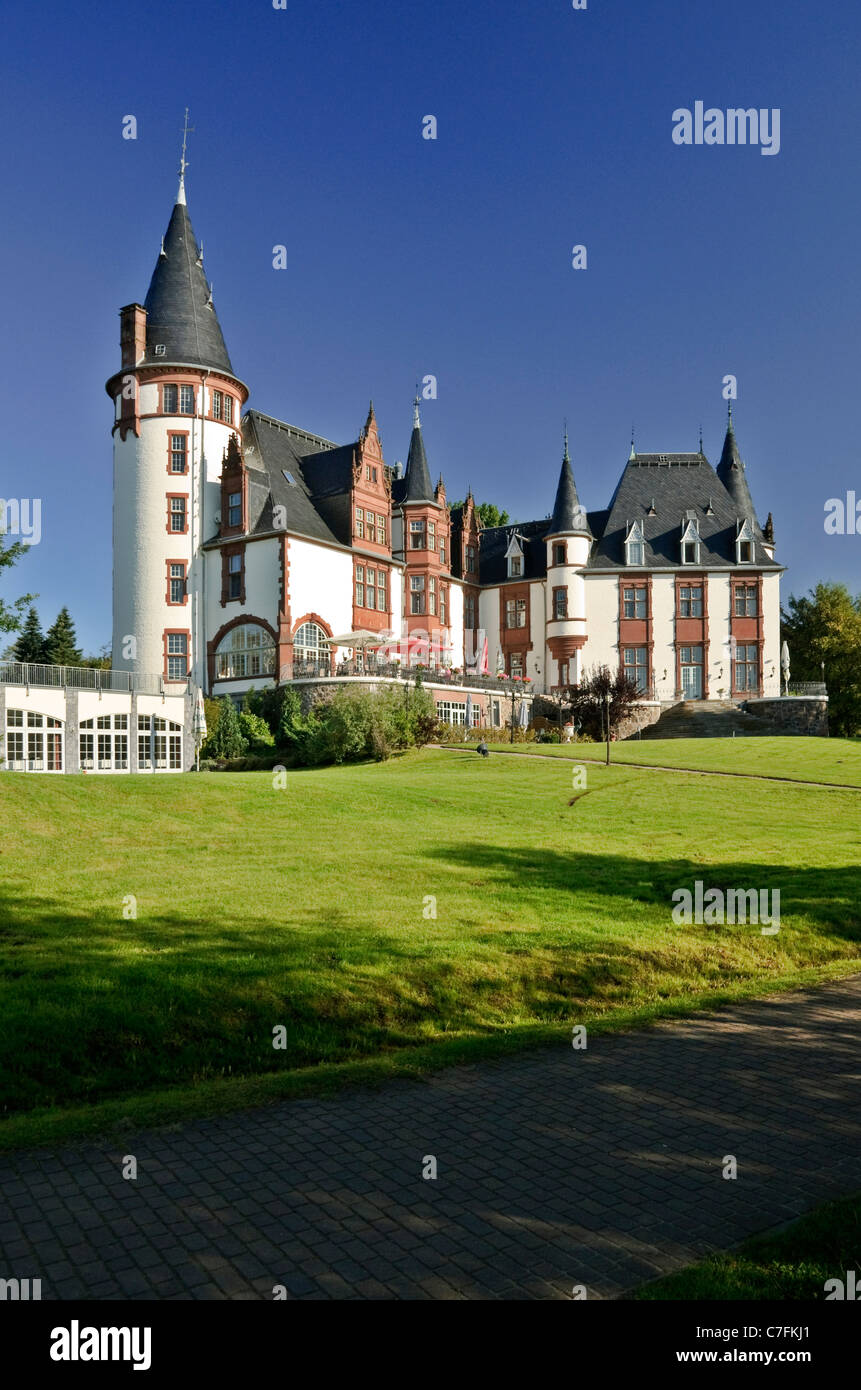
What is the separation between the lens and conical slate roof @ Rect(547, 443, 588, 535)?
6450cm

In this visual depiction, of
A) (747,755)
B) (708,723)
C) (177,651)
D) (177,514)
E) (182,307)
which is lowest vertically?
(747,755)

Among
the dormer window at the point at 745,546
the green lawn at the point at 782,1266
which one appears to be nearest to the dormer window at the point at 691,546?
the dormer window at the point at 745,546

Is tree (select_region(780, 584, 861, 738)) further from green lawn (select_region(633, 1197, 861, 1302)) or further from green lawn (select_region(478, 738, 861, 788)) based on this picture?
green lawn (select_region(633, 1197, 861, 1302))

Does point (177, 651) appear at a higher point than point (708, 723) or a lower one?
higher

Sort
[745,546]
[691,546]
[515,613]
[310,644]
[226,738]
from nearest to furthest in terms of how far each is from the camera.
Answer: [226,738]
[310,644]
[745,546]
[691,546]
[515,613]

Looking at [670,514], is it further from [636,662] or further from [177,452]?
[177,452]

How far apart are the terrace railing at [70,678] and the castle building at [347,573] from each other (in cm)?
40

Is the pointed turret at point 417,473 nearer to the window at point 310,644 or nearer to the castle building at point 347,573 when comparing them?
the castle building at point 347,573

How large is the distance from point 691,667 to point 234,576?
101 feet

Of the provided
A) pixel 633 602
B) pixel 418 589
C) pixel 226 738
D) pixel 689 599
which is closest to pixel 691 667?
pixel 689 599

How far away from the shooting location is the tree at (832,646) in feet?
232

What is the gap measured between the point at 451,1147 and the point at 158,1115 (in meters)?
2.16

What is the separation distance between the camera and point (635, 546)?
6538 cm
